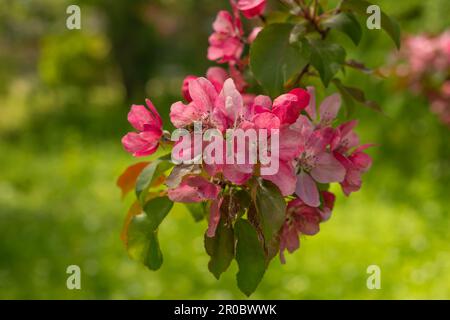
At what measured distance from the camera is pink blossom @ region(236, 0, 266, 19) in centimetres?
97

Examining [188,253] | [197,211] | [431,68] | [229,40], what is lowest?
[197,211]

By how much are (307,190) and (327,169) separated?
39 millimetres

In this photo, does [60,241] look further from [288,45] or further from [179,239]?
[288,45]

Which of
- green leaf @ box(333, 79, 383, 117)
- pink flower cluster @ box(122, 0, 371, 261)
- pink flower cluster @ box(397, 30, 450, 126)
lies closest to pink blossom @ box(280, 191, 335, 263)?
pink flower cluster @ box(122, 0, 371, 261)

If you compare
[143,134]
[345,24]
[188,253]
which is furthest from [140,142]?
[188,253]

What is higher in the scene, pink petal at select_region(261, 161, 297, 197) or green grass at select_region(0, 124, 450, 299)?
green grass at select_region(0, 124, 450, 299)

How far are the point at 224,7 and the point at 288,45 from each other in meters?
8.33

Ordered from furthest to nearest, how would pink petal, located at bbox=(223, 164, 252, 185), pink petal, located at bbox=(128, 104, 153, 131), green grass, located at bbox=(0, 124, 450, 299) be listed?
green grass, located at bbox=(0, 124, 450, 299) < pink petal, located at bbox=(128, 104, 153, 131) < pink petal, located at bbox=(223, 164, 252, 185)

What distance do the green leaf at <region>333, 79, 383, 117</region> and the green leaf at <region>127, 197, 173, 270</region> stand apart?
336 millimetres

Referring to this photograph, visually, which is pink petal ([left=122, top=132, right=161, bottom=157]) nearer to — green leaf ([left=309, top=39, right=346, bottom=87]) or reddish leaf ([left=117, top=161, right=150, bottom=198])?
reddish leaf ([left=117, top=161, right=150, bottom=198])

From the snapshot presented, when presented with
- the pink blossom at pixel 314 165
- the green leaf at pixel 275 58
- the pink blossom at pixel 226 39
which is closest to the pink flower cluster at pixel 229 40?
the pink blossom at pixel 226 39

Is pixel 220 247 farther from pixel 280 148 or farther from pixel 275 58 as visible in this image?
pixel 275 58

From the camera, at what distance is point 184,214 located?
14.3ft
